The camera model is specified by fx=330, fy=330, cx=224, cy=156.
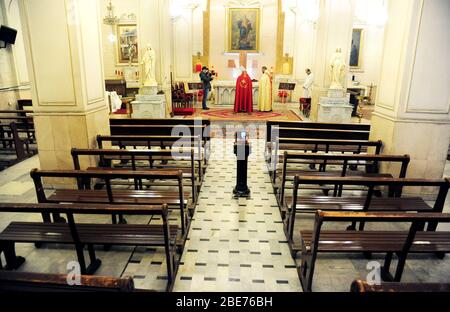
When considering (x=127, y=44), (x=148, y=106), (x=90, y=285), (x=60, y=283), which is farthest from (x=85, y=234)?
(x=127, y=44)

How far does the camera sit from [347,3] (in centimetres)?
955

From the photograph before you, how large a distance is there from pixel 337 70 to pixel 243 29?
7.07 m

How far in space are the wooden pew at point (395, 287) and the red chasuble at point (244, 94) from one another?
10.5 m

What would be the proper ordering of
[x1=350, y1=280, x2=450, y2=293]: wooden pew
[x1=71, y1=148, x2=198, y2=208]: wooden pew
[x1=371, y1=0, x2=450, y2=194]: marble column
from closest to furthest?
[x1=350, y1=280, x2=450, y2=293]: wooden pew → [x1=71, y1=148, x2=198, y2=208]: wooden pew → [x1=371, y1=0, x2=450, y2=194]: marble column

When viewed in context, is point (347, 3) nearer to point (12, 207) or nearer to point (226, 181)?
point (226, 181)

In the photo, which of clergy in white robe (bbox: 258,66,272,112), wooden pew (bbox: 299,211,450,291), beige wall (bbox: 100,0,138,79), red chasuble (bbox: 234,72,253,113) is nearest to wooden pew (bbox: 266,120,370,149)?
wooden pew (bbox: 299,211,450,291)

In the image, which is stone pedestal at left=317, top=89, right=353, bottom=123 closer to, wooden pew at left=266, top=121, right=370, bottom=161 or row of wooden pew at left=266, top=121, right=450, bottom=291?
wooden pew at left=266, top=121, right=370, bottom=161

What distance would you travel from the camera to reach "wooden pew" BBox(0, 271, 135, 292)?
1836 mm

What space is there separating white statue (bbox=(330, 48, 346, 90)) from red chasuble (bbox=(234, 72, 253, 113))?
317 cm

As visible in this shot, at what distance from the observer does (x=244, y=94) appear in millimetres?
12195

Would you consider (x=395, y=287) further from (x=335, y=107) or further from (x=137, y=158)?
(x=335, y=107)

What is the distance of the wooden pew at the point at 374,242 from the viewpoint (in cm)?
259

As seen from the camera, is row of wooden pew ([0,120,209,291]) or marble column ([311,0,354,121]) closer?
row of wooden pew ([0,120,209,291])

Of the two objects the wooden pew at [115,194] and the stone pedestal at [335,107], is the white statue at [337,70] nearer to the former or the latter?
the stone pedestal at [335,107]
